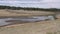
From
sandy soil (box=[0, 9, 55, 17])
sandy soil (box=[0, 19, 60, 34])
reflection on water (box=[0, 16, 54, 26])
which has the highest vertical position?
sandy soil (box=[0, 9, 55, 17])

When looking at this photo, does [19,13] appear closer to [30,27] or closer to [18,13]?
[18,13]

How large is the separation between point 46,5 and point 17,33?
9.7 inches

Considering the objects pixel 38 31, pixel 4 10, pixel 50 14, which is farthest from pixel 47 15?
pixel 4 10

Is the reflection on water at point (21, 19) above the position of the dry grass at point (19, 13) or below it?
below

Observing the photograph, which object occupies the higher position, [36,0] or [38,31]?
[36,0]

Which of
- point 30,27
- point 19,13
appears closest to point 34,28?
point 30,27

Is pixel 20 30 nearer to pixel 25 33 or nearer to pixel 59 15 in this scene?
pixel 25 33

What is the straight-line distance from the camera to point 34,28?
617 millimetres

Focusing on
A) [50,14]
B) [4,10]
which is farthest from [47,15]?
[4,10]

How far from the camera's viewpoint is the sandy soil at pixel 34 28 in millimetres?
600

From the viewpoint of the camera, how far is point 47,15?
675mm

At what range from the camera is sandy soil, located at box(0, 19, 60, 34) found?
0.60m

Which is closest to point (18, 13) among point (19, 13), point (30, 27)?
point (19, 13)

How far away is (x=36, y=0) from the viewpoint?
68cm
